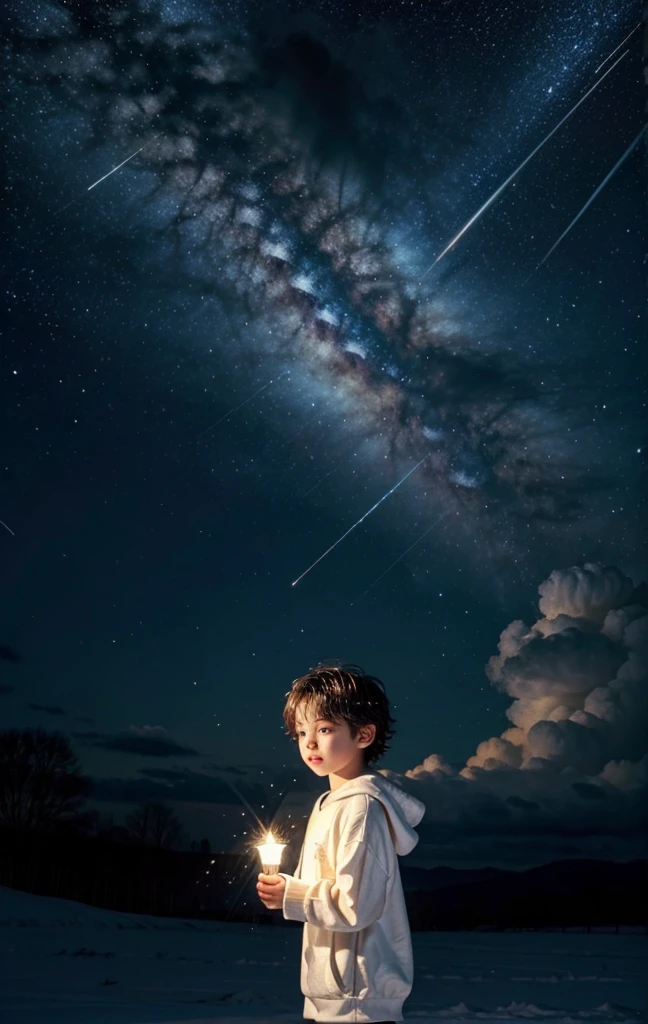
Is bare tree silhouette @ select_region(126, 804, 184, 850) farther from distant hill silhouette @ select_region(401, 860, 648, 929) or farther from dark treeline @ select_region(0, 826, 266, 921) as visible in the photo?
distant hill silhouette @ select_region(401, 860, 648, 929)

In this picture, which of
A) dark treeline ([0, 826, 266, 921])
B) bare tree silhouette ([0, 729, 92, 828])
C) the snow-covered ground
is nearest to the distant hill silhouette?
the snow-covered ground

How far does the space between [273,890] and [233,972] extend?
2.69 metres

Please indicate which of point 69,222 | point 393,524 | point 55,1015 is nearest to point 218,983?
point 55,1015

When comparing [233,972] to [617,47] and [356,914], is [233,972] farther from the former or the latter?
[617,47]

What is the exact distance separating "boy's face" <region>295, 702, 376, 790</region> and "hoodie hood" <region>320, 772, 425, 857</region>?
93 millimetres

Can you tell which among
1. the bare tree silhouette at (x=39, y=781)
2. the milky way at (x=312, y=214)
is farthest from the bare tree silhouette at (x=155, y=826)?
the milky way at (x=312, y=214)

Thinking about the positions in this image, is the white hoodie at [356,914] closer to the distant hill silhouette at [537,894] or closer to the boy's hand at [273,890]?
the boy's hand at [273,890]

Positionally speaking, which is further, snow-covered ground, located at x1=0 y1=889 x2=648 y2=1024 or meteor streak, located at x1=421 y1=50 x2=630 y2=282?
meteor streak, located at x1=421 y1=50 x2=630 y2=282

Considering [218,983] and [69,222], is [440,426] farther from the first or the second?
[218,983]

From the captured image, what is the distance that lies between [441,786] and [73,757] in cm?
193

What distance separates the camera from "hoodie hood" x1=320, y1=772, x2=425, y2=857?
2.11 m

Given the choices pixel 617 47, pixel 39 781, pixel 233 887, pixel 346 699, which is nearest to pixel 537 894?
pixel 233 887

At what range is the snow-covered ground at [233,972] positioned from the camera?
3.85 m

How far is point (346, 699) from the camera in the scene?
7.52 feet
